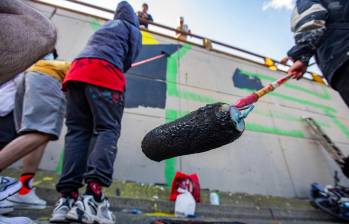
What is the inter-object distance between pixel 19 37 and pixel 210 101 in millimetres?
2885

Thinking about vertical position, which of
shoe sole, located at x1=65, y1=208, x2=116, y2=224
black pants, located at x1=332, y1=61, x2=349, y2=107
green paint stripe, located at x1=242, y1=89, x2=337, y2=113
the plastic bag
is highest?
green paint stripe, located at x1=242, y1=89, x2=337, y2=113

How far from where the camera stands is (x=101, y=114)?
4.66 feet

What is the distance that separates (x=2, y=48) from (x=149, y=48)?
295 centimetres

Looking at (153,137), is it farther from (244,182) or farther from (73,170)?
(244,182)

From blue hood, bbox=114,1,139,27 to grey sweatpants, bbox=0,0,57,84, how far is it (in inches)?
43.4

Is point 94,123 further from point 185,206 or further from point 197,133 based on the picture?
point 185,206

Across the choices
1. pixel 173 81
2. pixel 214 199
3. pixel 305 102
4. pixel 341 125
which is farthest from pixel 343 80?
pixel 341 125

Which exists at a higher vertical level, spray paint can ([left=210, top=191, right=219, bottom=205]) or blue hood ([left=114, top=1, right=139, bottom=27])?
blue hood ([left=114, top=1, right=139, bottom=27])

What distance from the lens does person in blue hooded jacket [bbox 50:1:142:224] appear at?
128cm

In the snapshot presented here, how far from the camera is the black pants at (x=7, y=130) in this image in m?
1.82

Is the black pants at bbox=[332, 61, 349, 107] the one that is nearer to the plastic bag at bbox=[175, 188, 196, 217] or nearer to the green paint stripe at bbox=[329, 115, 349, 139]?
the plastic bag at bbox=[175, 188, 196, 217]

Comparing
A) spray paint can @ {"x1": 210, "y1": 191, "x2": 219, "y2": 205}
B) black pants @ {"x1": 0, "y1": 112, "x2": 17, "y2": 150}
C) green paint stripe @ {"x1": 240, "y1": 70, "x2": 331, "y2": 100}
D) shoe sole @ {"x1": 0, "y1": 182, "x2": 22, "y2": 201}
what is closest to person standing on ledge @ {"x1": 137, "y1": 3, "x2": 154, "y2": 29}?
green paint stripe @ {"x1": 240, "y1": 70, "x2": 331, "y2": 100}

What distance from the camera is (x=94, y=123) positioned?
144cm

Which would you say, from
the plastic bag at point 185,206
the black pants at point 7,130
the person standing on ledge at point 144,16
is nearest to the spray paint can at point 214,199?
the plastic bag at point 185,206
